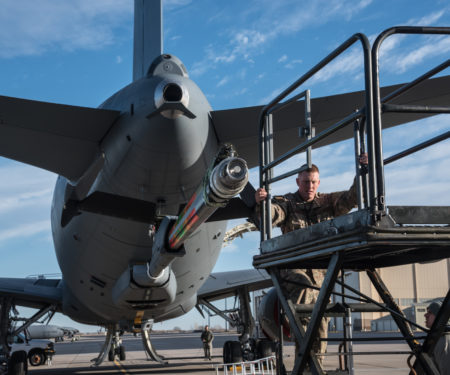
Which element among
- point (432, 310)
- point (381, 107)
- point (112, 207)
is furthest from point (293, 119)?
point (381, 107)

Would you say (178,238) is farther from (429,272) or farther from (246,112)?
(429,272)

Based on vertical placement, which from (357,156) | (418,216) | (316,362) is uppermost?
(357,156)

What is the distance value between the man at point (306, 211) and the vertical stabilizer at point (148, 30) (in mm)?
6927

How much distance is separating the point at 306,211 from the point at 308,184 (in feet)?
0.96

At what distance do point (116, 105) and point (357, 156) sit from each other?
5.67m

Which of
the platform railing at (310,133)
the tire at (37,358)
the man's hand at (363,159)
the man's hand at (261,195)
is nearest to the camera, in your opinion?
the platform railing at (310,133)

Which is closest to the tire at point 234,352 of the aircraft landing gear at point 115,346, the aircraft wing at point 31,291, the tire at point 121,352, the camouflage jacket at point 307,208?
the aircraft landing gear at point 115,346

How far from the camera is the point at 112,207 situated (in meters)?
8.99

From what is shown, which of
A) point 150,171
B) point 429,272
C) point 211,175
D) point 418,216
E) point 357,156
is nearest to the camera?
point 418,216

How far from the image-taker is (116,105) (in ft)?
28.5

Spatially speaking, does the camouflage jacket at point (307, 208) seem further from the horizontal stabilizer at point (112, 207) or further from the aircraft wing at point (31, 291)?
the aircraft wing at point (31, 291)

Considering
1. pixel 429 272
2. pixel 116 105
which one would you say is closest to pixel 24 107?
pixel 116 105

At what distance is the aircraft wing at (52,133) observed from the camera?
7770mm

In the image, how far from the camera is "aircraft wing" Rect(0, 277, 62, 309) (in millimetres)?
A: 16609
